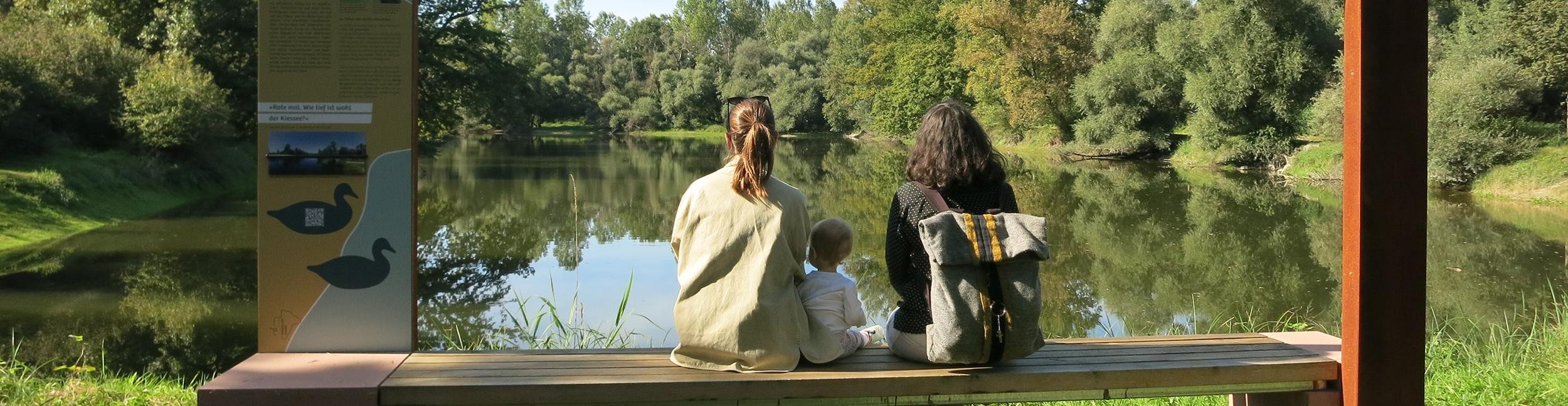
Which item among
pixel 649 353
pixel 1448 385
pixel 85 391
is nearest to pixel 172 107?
pixel 85 391

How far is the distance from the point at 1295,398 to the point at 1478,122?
17471 mm

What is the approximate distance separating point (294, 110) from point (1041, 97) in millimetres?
30176

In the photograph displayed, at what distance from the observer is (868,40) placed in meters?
45.0

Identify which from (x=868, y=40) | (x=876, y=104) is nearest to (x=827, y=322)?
(x=876, y=104)

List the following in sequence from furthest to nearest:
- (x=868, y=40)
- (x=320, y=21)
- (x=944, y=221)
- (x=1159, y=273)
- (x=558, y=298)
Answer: (x=868, y=40) → (x=1159, y=273) → (x=558, y=298) → (x=320, y=21) → (x=944, y=221)

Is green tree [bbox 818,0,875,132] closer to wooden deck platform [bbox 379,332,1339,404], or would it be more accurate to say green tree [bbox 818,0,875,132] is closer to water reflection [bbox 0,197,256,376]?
water reflection [bbox 0,197,256,376]

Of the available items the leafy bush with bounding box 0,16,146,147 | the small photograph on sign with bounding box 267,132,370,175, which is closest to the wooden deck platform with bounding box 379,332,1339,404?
the small photograph on sign with bounding box 267,132,370,175

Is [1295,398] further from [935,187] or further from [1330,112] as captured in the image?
[1330,112]

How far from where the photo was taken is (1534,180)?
1669 cm

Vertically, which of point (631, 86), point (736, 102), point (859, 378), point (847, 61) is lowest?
point (859, 378)

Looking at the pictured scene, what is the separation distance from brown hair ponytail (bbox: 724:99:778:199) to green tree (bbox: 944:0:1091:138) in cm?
2967

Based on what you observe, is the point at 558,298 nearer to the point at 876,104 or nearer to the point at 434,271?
the point at 434,271

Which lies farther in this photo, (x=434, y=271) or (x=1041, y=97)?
(x=1041, y=97)

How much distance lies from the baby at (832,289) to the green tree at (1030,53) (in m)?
29.5
